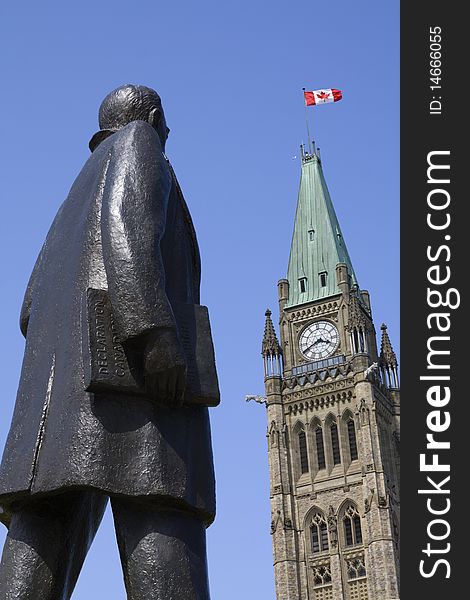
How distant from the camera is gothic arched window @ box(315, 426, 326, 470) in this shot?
68.1 m

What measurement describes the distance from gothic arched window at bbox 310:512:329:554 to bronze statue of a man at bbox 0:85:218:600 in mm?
63301

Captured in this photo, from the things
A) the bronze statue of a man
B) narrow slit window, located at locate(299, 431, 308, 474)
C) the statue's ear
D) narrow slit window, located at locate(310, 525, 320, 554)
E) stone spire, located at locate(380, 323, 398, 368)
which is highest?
stone spire, located at locate(380, 323, 398, 368)

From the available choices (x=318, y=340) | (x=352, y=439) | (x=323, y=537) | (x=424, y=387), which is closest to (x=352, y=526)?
(x=323, y=537)

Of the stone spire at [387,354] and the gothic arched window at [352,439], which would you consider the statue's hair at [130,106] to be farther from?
the stone spire at [387,354]

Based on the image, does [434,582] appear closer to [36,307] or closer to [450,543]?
[450,543]

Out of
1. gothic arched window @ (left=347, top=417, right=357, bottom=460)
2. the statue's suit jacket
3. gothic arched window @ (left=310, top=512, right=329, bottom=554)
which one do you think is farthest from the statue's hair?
gothic arched window @ (left=347, top=417, right=357, bottom=460)

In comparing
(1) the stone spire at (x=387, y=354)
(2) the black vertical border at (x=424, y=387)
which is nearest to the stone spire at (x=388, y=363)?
(1) the stone spire at (x=387, y=354)

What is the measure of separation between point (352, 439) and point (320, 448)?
2039mm

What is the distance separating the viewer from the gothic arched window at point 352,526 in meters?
65.2

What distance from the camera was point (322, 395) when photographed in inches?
2712

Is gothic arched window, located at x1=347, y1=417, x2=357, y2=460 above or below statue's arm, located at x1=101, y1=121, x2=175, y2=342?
above

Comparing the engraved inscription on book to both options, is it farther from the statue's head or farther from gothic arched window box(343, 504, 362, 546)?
gothic arched window box(343, 504, 362, 546)

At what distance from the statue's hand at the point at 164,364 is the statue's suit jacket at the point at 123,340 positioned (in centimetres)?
4

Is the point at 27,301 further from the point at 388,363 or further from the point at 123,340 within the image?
the point at 388,363
